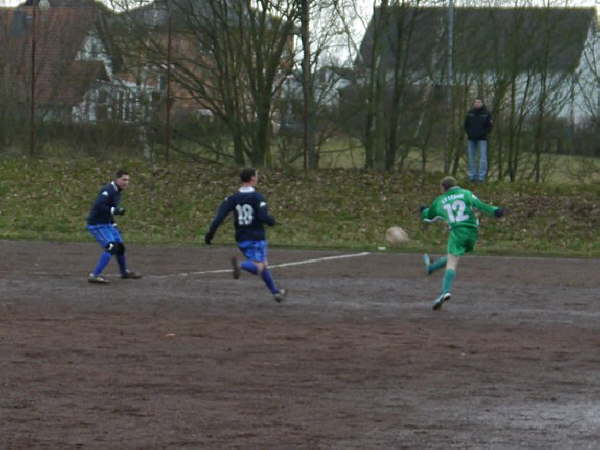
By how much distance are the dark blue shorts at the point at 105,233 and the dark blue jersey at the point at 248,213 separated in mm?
2574

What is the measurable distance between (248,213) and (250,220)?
0.10 m

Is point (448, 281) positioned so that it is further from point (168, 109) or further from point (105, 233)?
point (168, 109)

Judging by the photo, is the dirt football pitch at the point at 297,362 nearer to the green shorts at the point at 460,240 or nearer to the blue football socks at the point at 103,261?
the blue football socks at the point at 103,261

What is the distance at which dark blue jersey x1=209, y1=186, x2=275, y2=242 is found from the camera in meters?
15.1

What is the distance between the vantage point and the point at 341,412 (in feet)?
28.7

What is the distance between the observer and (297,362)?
35.9 ft

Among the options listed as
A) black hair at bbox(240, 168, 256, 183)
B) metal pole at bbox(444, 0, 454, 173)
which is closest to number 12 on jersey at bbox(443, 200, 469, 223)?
black hair at bbox(240, 168, 256, 183)

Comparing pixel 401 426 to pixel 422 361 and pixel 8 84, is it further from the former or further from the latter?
pixel 8 84

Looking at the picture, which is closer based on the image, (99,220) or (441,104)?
(99,220)

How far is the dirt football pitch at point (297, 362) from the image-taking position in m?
8.09

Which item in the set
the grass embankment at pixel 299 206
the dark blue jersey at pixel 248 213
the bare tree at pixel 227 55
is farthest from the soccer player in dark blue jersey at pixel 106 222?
the bare tree at pixel 227 55

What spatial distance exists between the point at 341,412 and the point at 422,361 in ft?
8.40

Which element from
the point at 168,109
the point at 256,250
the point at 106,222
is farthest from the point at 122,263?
the point at 168,109

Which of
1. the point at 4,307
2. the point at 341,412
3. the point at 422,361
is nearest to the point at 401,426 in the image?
the point at 341,412
